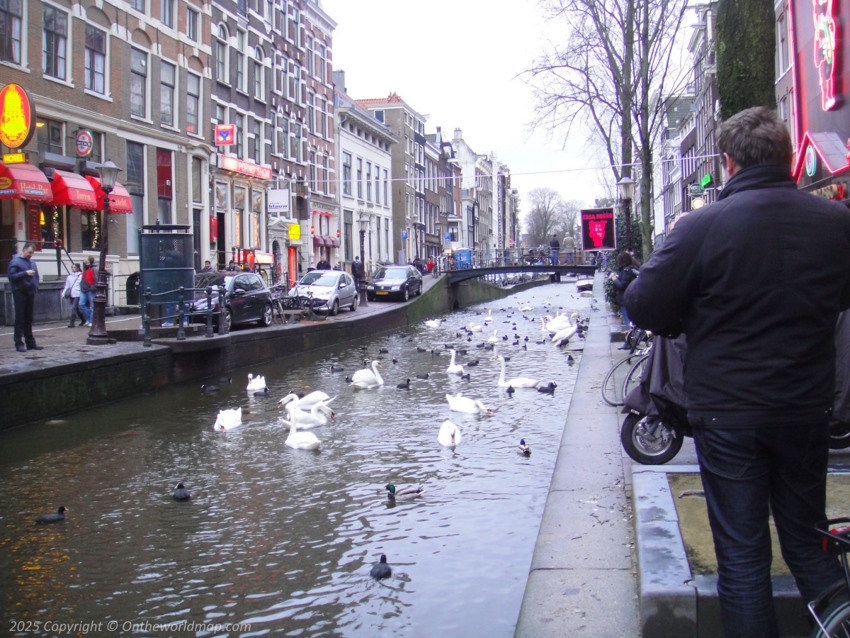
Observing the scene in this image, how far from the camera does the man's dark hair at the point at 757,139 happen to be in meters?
2.79

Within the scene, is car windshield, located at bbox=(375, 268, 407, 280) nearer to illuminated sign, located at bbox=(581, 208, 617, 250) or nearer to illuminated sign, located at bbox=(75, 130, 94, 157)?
illuminated sign, located at bbox=(581, 208, 617, 250)

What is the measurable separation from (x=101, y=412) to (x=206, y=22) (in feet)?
80.6

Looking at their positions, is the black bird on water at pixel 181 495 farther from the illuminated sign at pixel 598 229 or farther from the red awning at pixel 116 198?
the red awning at pixel 116 198

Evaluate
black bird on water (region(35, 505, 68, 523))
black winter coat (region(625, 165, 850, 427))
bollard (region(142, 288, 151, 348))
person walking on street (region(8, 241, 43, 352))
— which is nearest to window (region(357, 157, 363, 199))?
bollard (region(142, 288, 151, 348))

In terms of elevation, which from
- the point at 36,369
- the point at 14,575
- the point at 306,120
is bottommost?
the point at 14,575

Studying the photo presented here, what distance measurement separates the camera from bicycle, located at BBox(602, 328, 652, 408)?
8319mm

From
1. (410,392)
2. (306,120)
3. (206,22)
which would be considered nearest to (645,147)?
(410,392)

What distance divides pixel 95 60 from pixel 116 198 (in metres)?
4.21

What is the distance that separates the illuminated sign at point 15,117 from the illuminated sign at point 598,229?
12962 mm

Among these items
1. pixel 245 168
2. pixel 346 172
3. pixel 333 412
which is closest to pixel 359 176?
pixel 346 172

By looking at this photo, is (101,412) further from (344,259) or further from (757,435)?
(344,259)

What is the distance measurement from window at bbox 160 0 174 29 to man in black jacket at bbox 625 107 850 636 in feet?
97.3

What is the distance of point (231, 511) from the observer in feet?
20.5

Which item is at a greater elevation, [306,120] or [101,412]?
[306,120]
